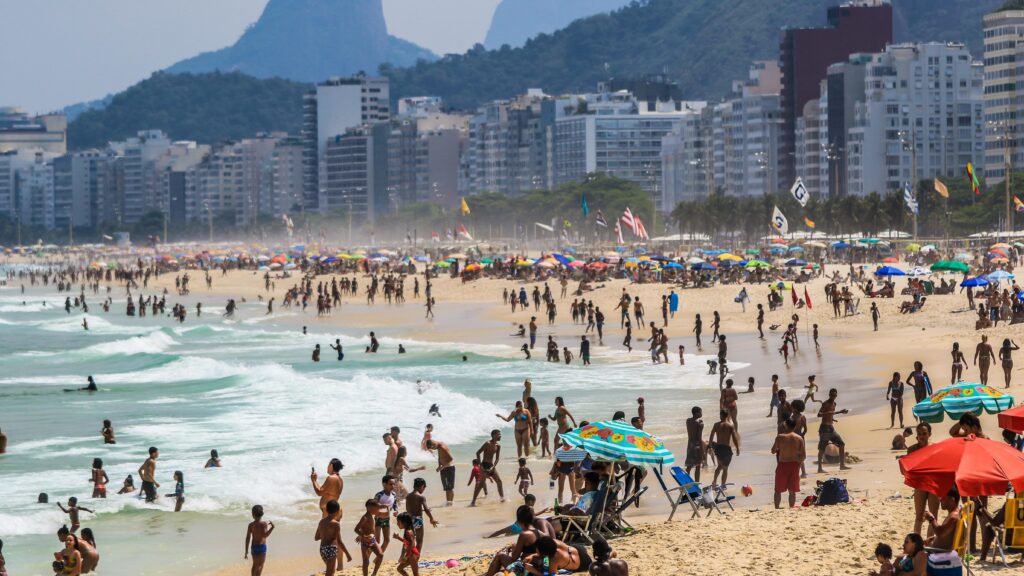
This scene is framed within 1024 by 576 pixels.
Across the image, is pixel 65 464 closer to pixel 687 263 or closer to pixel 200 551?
pixel 200 551

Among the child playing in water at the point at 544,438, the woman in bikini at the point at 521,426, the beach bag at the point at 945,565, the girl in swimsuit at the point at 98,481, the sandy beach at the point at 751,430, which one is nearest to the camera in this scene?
the beach bag at the point at 945,565

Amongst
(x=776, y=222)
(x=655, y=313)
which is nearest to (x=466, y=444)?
(x=655, y=313)

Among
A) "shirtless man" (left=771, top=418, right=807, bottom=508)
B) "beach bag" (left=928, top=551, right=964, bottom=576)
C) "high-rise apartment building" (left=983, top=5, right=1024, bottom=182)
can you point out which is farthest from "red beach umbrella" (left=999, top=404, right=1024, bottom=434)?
"high-rise apartment building" (left=983, top=5, right=1024, bottom=182)

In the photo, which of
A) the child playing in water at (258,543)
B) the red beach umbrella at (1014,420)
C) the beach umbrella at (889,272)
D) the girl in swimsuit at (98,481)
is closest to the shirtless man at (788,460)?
the red beach umbrella at (1014,420)

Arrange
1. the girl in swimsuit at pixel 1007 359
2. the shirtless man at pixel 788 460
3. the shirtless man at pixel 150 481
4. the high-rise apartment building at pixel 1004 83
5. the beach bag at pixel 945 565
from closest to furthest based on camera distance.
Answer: the beach bag at pixel 945 565 < the shirtless man at pixel 788 460 < the shirtless man at pixel 150 481 < the girl in swimsuit at pixel 1007 359 < the high-rise apartment building at pixel 1004 83

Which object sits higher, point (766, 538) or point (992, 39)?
point (992, 39)

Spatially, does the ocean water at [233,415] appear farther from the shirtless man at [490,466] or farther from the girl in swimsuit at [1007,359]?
the girl in swimsuit at [1007,359]
